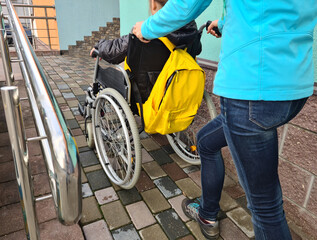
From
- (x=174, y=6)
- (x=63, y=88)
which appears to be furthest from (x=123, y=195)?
(x=63, y=88)

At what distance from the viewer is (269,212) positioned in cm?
110

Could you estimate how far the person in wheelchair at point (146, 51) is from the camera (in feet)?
5.32

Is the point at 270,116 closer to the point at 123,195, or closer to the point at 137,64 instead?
the point at 137,64

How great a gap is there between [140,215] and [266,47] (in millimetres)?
1405

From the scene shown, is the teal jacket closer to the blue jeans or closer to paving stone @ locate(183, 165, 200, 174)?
the blue jeans

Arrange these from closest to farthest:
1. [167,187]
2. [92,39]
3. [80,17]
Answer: [167,187] < [80,17] < [92,39]

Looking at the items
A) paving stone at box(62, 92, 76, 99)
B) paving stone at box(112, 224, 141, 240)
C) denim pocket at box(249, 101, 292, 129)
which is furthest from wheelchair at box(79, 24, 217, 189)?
paving stone at box(62, 92, 76, 99)

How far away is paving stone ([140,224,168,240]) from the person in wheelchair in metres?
0.87

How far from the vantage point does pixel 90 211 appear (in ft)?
5.89

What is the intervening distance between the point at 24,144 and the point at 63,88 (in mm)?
3901

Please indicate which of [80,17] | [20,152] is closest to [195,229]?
[20,152]

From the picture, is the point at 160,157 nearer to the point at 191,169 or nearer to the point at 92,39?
the point at 191,169

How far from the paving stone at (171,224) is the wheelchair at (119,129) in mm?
320

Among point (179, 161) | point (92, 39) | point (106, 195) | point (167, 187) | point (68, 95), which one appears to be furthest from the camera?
point (92, 39)
